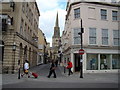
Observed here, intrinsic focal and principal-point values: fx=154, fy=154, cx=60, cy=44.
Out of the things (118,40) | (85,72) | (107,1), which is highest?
(107,1)

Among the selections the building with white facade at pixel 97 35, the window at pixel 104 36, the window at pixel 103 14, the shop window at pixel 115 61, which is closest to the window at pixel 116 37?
the building with white facade at pixel 97 35

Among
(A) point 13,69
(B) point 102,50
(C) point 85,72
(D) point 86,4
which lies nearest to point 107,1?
(D) point 86,4

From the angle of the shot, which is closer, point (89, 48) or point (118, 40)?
point (89, 48)

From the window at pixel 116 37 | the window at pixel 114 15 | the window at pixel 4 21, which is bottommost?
the window at pixel 116 37

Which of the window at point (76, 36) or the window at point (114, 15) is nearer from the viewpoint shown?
the window at point (76, 36)

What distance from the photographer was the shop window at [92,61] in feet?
71.0

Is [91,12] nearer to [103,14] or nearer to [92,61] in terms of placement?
[103,14]

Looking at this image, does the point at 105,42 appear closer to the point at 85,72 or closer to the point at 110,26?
the point at 110,26

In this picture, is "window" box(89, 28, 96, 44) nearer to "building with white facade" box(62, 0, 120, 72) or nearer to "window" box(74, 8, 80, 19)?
"building with white facade" box(62, 0, 120, 72)

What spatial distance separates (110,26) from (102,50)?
3.96 m

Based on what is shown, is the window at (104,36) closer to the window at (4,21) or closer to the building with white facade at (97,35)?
the building with white facade at (97,35)

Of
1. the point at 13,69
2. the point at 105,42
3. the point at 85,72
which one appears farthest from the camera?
the point at 105,42

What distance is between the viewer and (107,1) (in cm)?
2345

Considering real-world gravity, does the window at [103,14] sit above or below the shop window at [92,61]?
above
